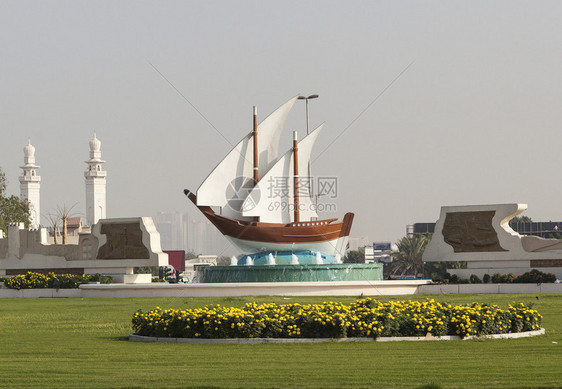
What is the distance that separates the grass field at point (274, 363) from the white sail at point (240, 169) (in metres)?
25.4

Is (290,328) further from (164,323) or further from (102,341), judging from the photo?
(102,341)

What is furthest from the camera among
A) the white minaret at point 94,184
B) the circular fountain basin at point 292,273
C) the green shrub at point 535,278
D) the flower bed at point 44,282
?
the white minaret at point 94,184

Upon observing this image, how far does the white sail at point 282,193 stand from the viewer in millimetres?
45844

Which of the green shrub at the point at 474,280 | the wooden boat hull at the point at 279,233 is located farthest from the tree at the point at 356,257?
the green shrub at the point at 474,280

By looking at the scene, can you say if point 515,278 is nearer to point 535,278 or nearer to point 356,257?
point 535,278

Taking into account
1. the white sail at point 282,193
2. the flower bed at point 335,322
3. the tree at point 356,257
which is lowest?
the flower bed at point 335,322

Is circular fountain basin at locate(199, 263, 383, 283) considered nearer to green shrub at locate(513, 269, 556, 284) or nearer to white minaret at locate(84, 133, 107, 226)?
green shrub at locate(513, 269, 556, 284)

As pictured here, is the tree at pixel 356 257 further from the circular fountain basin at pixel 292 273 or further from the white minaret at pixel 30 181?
the circular fountain basin at pixel 292 273

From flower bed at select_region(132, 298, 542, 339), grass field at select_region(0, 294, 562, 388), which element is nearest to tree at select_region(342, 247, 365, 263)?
grass field at select_region(0, 294, 562, 388)

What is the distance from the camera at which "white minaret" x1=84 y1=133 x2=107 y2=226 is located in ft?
431

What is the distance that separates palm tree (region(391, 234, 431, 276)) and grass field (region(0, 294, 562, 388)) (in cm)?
6811

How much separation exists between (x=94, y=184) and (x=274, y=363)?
120970 mm

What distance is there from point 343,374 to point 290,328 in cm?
477

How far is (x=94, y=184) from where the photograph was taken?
132375mm
